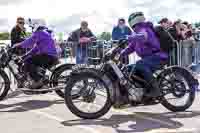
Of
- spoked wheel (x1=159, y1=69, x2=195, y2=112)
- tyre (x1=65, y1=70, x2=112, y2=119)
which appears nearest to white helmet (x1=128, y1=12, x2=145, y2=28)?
spoked wheel (x1=159, y1=69, x2=195, y2=112)

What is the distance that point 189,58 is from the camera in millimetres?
13227

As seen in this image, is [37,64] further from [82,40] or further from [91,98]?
[82,40]

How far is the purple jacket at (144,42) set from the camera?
8.02 metres

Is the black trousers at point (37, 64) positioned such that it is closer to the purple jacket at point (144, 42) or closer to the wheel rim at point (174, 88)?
the purple jacket at point (144, 42)

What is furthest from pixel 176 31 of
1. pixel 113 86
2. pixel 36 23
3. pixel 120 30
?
pixel 113 86

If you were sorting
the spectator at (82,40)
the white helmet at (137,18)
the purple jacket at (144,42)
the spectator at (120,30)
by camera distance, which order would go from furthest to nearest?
the spectator at (120,30)
the spectator at (82,40)
the white helmet at (137,18)
the purple jacket at (144,42)

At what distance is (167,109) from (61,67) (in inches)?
97.0

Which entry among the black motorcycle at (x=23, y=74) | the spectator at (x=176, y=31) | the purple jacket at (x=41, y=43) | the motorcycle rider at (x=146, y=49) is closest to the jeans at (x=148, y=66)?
the motorcycle rider at (x=146, y=49)

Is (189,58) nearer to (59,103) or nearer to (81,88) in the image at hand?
(59,103)

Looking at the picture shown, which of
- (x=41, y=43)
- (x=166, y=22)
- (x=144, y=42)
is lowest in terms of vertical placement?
(x=144, y=42)

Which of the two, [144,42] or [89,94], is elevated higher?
[144,42]

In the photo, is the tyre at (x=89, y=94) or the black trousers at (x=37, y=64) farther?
the black trousers at (x=37, y=64)

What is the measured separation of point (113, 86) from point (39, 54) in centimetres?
246

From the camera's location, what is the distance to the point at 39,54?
973 cm
